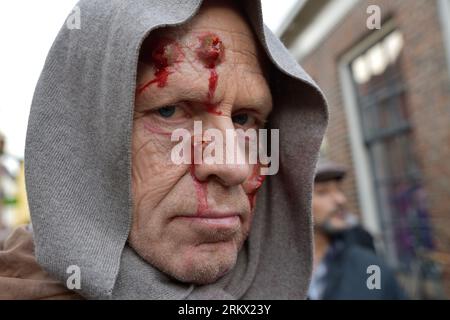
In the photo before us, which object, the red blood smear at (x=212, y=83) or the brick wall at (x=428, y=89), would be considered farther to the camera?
the brick wall at (x=428, y=89)

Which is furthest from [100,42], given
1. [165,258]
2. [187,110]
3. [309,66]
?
[309,66]

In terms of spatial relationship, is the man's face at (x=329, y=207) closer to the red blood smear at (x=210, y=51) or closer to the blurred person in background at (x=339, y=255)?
the blurred person in background at (x=339, y=255)

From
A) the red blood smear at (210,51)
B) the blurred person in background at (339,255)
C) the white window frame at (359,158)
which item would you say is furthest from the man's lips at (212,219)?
the white window frame at (359,158)

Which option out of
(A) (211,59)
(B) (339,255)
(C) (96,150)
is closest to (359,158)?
(B) (339,255)

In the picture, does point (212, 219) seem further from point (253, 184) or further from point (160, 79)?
point (160, 79)

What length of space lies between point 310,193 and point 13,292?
1.01 m

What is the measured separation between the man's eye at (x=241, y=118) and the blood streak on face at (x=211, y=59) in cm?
14

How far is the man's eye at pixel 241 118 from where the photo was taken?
1.36 meters

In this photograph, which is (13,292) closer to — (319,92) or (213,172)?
(213,172)

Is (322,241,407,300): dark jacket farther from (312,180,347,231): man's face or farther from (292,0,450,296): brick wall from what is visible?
(292,0,450,296): brick wall

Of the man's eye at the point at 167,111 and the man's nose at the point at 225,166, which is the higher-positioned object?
the man's eye at the point at 167,111

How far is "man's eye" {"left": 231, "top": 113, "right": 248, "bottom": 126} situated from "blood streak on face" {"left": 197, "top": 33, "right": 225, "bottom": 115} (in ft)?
0.46

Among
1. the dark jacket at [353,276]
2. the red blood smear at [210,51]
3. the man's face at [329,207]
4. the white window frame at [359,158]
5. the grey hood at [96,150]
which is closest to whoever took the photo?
the grey hood at [96,150]

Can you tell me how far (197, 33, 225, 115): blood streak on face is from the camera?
1206 mm
